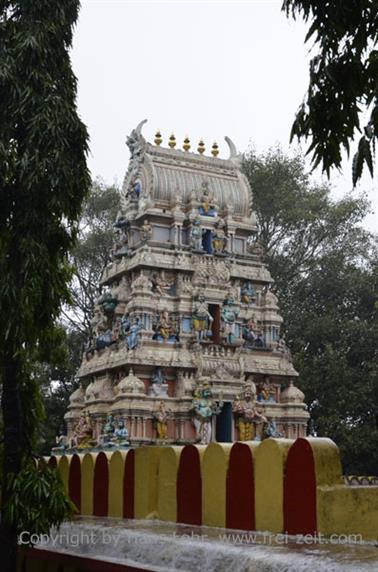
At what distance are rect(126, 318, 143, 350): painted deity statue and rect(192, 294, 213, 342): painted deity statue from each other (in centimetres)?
180

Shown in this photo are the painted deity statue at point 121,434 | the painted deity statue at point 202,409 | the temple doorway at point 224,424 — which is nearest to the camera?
the painted deity statue at point 121,434

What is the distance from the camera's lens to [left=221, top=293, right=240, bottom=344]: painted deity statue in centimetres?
2475

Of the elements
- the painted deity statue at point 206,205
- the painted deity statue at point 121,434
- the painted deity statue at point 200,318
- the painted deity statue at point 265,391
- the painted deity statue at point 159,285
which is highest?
the painted deity statue at point 206,205

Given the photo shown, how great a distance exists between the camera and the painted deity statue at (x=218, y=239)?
25.5 m

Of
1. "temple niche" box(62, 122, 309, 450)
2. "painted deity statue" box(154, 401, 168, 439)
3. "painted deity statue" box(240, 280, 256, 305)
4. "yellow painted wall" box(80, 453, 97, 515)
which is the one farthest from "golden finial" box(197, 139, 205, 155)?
"yellow painted wall" box(80, 453, 97, 515)

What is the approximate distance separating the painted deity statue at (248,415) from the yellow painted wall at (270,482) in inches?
645

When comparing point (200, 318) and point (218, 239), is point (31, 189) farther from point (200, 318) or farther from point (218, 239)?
point (218, 239)

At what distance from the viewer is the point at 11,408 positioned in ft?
27.8

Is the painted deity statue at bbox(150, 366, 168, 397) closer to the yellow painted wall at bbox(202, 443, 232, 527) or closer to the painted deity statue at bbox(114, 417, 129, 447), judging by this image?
the painted deity statue at bbox(114, 417, 129, 447)

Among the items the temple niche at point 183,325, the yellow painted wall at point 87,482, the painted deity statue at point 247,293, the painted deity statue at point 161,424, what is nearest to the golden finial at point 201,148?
the temple niche at point 183,325

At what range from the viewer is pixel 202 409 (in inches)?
903

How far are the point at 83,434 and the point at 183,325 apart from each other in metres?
4.47

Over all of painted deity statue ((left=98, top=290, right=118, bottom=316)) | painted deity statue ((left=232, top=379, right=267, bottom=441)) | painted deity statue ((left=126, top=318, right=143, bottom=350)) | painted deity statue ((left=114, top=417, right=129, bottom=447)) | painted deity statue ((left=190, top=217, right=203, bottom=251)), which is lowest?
painted deity statue ((left=114, top=417, right=129, bottom=447))

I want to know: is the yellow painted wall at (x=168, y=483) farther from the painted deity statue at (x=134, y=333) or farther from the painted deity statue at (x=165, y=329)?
the painted deity statue at (x=165, y=329)
